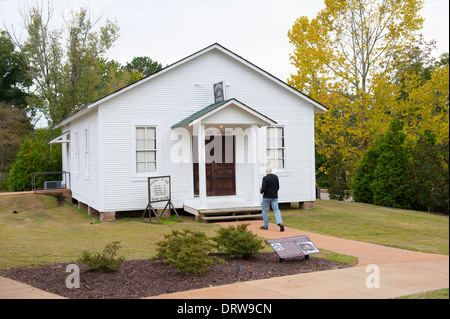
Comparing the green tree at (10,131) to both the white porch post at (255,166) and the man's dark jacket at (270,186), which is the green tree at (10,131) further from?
the man's dark jacket at (270,186)

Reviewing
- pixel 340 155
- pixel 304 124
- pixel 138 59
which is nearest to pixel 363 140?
pixel 340 155

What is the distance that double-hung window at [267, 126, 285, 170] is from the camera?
1803 cm

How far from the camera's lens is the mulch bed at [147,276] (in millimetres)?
6906

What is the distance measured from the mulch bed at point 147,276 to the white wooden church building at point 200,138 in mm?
6820

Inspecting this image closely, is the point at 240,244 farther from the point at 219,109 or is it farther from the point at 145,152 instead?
the point at 145,152

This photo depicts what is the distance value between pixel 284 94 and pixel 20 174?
53.3ft

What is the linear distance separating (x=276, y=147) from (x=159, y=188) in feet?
15.9

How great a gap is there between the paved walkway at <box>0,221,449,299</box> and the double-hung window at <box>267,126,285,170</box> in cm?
907

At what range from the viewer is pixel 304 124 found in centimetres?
1844

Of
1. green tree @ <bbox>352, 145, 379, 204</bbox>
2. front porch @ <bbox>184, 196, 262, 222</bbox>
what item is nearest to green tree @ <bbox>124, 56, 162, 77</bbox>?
green tree @ <bbox>352, 145, 379, 204</bbox>

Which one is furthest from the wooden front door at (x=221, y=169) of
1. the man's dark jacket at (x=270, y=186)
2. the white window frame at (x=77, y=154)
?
the white window frame at (x=77, y=154)

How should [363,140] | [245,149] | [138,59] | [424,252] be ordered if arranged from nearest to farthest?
1. [424,252]
2. [245,149]
3. [363,140]
4. [138,59]

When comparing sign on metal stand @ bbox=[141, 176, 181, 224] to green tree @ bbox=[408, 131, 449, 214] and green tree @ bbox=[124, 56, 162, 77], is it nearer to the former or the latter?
green tree @ bbox=[408, 131, 449, 214]

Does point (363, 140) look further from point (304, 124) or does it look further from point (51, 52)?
point (51, 52)
